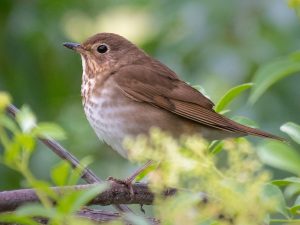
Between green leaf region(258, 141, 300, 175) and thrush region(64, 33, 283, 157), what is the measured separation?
2149 mm

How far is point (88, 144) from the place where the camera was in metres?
6.57

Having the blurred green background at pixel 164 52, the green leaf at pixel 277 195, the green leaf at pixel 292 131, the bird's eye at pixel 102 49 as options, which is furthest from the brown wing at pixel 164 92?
the green leaf at pixel 277 195

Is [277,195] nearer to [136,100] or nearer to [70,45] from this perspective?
[136,100]

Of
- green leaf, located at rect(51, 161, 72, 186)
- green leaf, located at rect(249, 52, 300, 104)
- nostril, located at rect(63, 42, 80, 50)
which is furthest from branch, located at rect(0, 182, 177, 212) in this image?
nostril, located at rect(63, 42, 80, 50)

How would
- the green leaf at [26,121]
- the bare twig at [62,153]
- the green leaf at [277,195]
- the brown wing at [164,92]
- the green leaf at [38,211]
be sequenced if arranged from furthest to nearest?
the brown wing at [164,92]
the bare twig at [62,153]
the green leaf at [277,195]
the green leaf at [26,121]
the green leaf at [38,211]

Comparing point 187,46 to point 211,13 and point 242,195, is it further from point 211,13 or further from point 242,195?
point 242,195

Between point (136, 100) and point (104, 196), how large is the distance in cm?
192

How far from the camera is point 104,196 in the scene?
8.36 ft

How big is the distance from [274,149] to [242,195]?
0.64 ft

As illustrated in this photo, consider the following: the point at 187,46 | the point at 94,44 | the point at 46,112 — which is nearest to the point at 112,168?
the point at 46,112

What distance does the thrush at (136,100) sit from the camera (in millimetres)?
4141

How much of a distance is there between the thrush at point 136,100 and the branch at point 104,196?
3.17 ft

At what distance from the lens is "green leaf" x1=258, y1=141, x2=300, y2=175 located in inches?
61.5

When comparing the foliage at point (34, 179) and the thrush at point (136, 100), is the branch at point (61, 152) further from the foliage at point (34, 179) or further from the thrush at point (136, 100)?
the foliage at point (34, 179)
